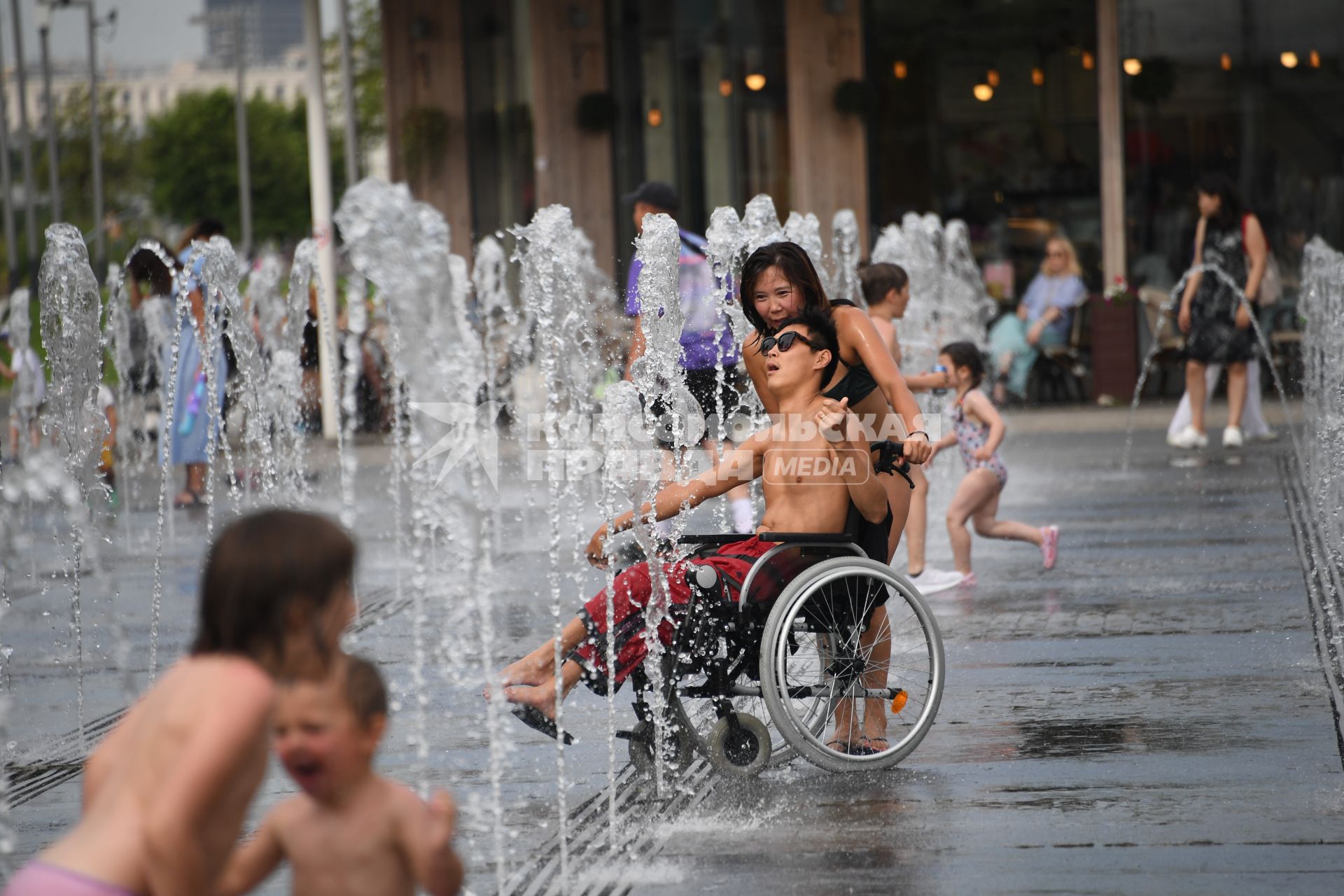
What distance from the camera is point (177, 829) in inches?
102

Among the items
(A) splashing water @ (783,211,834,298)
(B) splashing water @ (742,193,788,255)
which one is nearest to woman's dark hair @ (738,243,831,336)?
(B) splashing water @ (742,193,788,255)

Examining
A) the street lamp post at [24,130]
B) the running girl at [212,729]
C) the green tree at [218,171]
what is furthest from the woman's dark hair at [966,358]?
the green tree at [218,171]

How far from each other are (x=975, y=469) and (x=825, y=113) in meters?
12.3

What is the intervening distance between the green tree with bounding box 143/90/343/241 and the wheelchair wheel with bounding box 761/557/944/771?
68893mm

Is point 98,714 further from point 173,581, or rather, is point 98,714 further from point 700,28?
point 700,28

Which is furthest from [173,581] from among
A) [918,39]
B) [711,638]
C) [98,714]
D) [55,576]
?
[918,39]

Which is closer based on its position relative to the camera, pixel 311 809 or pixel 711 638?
pixel 311 809

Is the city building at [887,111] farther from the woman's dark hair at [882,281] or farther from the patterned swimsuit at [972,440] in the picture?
the woman's dark hair at [882,281]

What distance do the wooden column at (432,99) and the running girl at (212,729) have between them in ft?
63.3

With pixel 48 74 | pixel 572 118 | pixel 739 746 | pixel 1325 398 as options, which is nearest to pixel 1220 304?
pixel 1325 398

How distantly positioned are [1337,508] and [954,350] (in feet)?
8.35

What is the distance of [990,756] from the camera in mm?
5582

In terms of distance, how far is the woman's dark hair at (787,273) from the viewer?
5840 mm

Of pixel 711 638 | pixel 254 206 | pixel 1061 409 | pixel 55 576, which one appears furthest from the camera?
pixel 254 206
